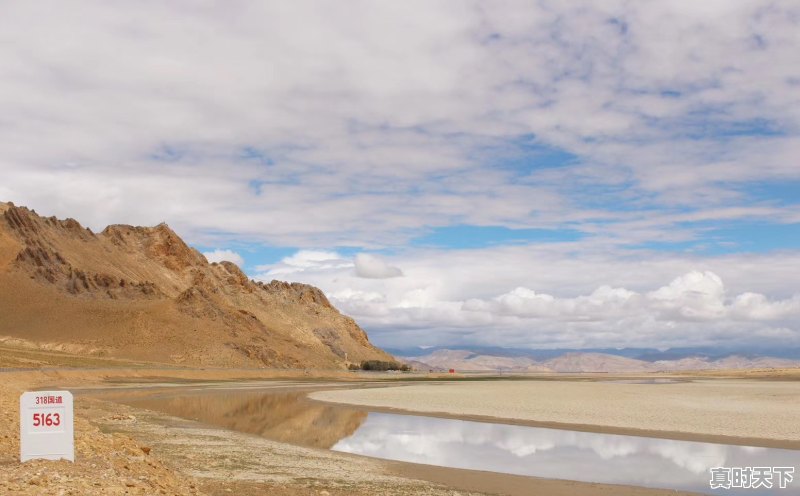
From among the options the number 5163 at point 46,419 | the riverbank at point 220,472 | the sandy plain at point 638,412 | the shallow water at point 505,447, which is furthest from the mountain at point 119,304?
→ the number 5163 at point 46,419

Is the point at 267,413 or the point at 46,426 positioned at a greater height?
the point at 46,426

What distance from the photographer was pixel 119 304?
127m

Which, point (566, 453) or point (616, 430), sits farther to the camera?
point (616, 430)

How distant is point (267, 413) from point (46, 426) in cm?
3123

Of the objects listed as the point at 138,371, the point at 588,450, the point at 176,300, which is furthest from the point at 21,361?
the point at 588,450

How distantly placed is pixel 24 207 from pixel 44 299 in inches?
1257

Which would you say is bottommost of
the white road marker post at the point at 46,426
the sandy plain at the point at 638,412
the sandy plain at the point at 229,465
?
the sandy plain at the point at 638,412

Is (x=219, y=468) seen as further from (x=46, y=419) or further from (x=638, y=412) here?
(x=638, y=412)

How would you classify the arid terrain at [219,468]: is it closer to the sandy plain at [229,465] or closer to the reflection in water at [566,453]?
the sandy plain at [229,465]

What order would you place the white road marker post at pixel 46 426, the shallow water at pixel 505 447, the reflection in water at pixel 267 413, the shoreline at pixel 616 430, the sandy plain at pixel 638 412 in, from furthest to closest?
the reflection in water at pixel 267 413 → the sandy plain at pixel 638 412 → the shoreline at pixel 616 430 → the shallow water at pixel 505 447 → the white road marker post at pixel 46 426

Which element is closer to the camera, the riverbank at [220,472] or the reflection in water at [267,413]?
the riverbank at [220,472]

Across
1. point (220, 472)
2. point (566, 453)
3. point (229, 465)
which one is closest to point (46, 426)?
point (220, 472)

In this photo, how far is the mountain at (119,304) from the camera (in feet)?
371

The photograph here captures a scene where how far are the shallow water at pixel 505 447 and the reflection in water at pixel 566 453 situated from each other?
0.03 m
